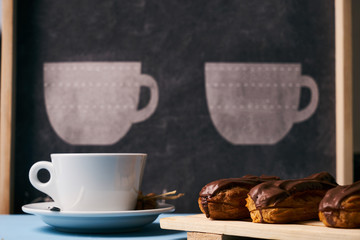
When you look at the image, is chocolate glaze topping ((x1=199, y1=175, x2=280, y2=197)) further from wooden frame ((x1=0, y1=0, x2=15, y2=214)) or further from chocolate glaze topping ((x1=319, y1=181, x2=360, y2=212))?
wooden frame ((x1=0, y1=0, x2=15, y2=214))

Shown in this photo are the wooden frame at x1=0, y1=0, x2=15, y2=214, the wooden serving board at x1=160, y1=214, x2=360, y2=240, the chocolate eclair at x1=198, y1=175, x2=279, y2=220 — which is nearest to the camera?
the wooden serving board at x1=160, y1=214, x2=360, y2=240

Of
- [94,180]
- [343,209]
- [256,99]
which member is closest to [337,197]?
[343,209]

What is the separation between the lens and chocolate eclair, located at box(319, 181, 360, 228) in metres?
0.63

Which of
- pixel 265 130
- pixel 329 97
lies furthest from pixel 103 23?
pixel 329 97

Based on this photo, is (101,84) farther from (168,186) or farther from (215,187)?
(215,187)

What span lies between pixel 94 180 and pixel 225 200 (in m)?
0.25

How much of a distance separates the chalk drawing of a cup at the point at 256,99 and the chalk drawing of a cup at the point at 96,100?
7.5 inches

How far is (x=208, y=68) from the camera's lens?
49.7 inches

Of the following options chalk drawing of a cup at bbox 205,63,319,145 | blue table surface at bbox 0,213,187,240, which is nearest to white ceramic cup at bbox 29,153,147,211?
blue table surface at bbox 0,213,187,240

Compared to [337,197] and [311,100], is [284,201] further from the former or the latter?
[311,100]

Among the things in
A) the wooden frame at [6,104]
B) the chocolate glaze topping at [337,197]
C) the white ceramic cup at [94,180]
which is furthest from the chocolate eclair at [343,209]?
the wooden frame at [6,104]

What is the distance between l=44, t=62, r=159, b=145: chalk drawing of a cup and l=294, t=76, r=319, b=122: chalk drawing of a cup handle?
16.9 inches

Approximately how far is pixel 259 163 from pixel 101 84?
0.53 meters

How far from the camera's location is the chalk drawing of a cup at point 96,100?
4.13ft
